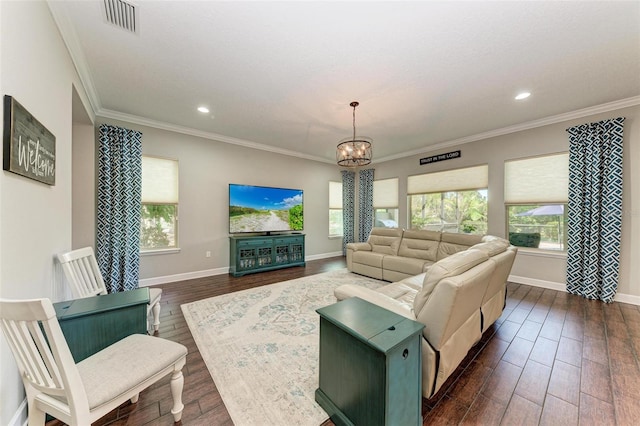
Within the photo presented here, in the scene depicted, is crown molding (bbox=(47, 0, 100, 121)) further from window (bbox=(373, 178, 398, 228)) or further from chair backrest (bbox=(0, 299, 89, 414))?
window (bbox=(373, 178, 398, 228))

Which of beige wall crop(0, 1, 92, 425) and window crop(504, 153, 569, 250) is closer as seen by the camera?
beige wall crop(0, 1, 92, 425)

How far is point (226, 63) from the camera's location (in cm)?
238

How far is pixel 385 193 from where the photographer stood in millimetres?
6332

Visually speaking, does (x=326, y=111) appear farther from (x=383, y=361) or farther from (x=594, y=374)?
(x=594, y=374)

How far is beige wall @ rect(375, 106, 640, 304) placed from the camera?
3205 mm

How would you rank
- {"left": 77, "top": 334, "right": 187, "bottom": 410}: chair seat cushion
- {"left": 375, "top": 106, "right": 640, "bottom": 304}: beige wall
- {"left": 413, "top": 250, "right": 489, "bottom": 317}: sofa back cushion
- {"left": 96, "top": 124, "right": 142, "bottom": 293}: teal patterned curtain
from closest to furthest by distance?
{"left": 77, "top": 334, "right": 187, "bottom": 410}: chair seat cushion, {"left": 413, "top": 250, "right": 489, "bottom": 317}: sofa back cushion, {"left": 375, "top": 106, "right": 640, "bottom": 304}: beige wall, {"left": 96, "top": 124, "right": 142, "bottom": 293}: teal patterned curtain

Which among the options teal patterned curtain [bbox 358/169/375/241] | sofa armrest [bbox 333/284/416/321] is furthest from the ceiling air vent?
teal patterned curtain [bbox 358/169/375/241]

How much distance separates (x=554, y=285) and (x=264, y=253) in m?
5.17

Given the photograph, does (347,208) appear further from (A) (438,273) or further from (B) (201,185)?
(A) (438,273)

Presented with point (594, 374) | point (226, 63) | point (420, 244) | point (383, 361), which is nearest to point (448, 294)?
point (383, 361)

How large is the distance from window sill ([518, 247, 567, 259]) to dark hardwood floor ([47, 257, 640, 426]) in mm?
989

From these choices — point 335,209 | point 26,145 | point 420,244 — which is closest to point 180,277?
point 26,145

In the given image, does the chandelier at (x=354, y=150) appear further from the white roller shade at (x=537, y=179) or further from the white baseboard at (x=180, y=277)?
the white baseboard at (x=180, y=277)

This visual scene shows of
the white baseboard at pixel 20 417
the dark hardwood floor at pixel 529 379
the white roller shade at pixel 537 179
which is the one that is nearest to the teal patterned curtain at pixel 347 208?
the white roller shade at pixel 537 179
